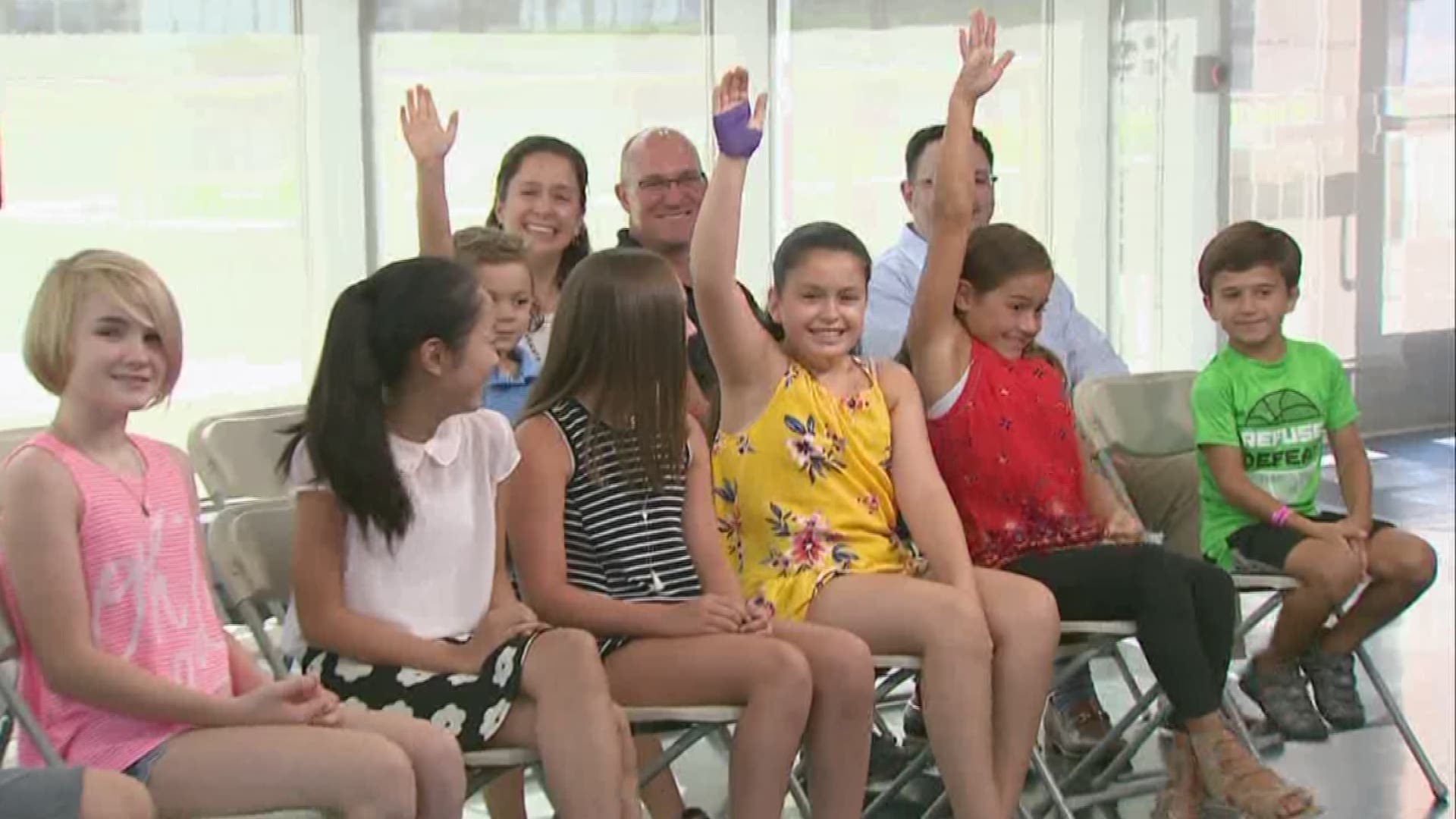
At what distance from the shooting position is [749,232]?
26.6 ft

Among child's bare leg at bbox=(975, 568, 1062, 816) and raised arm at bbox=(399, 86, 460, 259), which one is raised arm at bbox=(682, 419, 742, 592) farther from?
raised arm at bbox=(399, 86, 460, 259)

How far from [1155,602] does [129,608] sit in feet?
6.23

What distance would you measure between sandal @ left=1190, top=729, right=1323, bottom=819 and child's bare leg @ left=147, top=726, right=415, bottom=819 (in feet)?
5.68

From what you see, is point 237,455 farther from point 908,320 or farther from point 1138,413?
point 1138,413

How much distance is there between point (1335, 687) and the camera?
16.9 feet

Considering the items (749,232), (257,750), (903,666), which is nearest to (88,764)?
(257,750)

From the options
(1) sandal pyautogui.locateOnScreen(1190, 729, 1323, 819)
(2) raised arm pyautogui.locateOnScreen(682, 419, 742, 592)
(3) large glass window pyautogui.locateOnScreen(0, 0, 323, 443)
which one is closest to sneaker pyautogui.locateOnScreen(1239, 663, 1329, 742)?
(1) sandal pyautogui.locateOnScreen(1190, 729, 1323, 819)

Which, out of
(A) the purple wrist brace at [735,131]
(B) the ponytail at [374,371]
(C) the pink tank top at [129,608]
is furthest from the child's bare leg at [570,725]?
(A) the purple wrist brace at [735,131]

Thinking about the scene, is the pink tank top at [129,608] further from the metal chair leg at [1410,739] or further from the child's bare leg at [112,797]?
the metal chair leg at [1410,739]

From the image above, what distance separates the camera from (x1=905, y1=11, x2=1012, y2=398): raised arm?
4129 millimetres

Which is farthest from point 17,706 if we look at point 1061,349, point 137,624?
point 1061,349

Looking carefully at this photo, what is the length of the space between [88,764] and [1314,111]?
7.39 meters

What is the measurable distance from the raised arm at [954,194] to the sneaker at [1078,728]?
3.64ft

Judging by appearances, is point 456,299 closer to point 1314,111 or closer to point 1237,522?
point 1237,522
